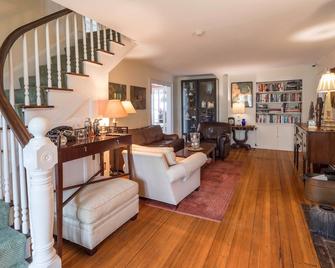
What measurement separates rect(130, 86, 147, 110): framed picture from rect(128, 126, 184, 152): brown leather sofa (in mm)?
610

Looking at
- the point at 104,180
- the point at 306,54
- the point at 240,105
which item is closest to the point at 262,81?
the point at 240,105

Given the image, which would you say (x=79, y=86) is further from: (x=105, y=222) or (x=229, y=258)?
(x=229, y=258)

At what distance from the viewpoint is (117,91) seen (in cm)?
468

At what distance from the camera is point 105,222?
2.00 meters

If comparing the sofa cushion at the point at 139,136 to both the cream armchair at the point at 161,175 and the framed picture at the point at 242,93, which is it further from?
the framed picture at the point at 242,93

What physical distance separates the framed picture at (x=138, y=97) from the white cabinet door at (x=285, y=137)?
392 cm

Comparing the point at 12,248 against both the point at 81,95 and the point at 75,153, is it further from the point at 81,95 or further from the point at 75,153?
the point at 81,95

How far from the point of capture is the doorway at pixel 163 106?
739 centimetres

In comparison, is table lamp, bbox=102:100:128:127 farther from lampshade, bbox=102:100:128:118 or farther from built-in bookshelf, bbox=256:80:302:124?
built-in bookshelf, bbox=256:80:302:124

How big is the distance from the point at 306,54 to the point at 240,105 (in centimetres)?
211

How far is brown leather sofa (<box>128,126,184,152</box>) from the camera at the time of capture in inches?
187

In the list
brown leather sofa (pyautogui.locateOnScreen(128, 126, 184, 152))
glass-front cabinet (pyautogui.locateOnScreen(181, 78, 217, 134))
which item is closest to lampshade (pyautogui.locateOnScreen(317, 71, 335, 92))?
brown leather sofa (pyautogui.locateOnScreen(128, 126, 184, 152))

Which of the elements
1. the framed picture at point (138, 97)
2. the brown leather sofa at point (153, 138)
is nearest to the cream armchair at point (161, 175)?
the brown leather sofa at point (153, 138)

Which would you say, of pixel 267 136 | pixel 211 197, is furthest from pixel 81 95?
pixel 267 136
